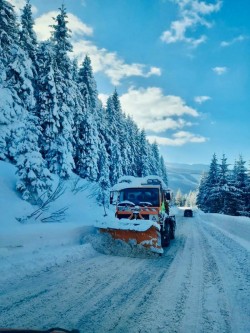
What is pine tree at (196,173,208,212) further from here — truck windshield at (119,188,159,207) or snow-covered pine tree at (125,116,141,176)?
truck windshield at (119,188,159,207)

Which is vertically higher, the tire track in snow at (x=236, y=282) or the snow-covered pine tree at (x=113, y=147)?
the snow-covered pine tree at (x=113, y=147)

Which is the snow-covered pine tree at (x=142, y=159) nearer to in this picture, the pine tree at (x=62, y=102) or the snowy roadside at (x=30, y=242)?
the pine tree at (x=62, y=102)

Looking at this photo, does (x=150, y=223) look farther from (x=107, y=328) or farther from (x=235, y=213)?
(x=235, y=213)

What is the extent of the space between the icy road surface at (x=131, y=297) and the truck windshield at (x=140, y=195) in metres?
3.57

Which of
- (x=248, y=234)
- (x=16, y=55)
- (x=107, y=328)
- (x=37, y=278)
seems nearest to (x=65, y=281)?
(x=37, y=278)

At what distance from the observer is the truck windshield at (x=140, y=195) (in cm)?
1119

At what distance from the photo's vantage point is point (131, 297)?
4.98 metres

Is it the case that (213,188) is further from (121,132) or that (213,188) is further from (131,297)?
(131,297)

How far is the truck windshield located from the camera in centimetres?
1119

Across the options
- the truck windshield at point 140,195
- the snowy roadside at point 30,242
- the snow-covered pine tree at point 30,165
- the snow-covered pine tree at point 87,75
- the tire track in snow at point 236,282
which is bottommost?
the tire track in snow at point 236,282

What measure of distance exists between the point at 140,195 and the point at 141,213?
2.81 feet

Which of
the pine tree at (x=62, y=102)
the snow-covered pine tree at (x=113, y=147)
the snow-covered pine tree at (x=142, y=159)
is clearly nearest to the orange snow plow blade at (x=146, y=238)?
the pine tree at (x=62, y=102)

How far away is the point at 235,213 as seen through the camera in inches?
1644

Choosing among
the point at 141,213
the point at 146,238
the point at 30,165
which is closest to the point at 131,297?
the point at 146,238
